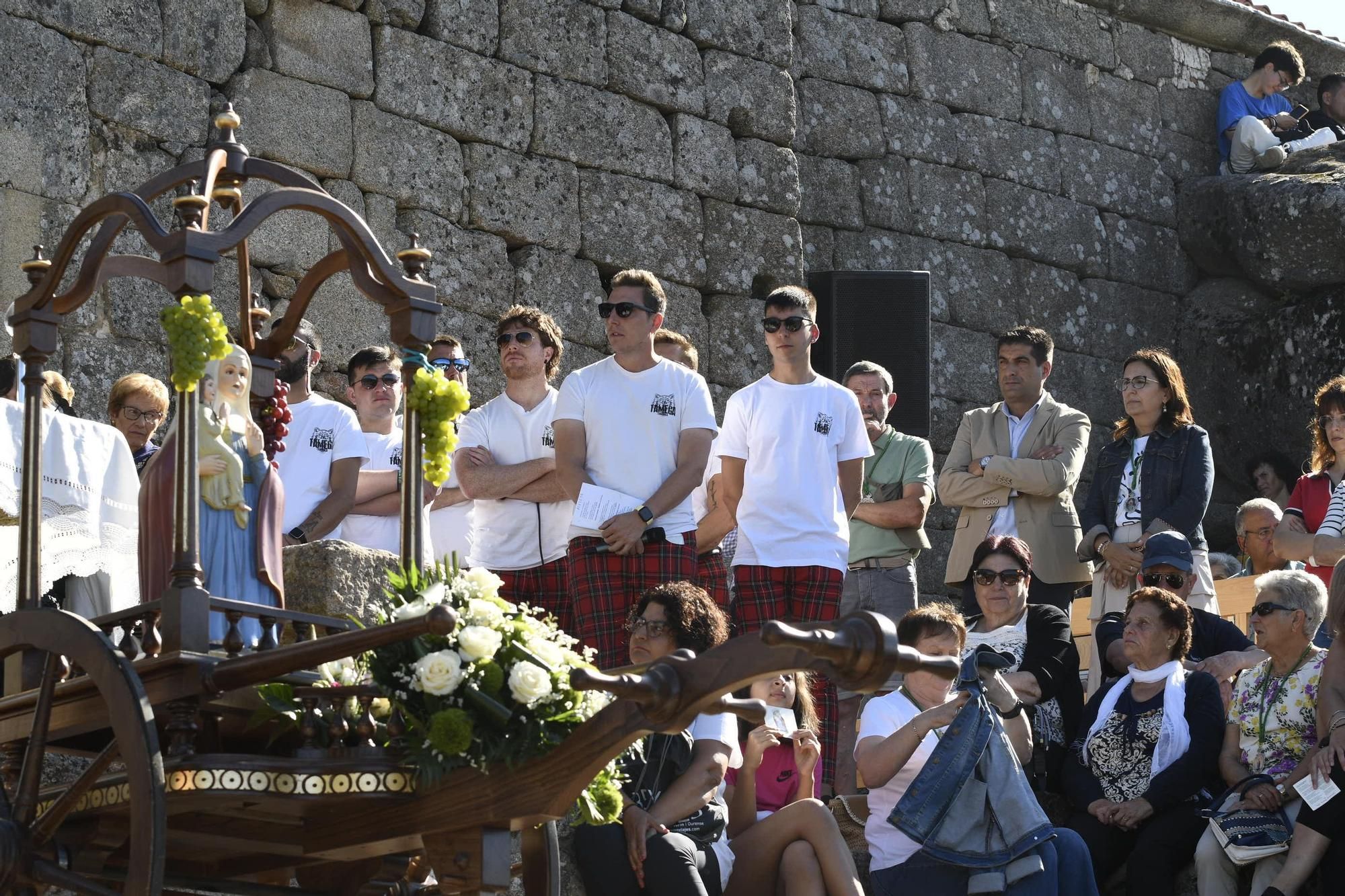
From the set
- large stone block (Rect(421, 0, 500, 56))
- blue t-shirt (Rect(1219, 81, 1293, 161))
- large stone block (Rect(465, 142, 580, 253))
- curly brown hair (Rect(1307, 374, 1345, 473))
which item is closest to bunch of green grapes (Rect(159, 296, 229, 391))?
large stone block (Rect(465, 142, 580, 253))

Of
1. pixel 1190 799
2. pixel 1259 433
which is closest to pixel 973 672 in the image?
pixel 1190 799

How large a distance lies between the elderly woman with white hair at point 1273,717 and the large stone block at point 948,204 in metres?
5.93

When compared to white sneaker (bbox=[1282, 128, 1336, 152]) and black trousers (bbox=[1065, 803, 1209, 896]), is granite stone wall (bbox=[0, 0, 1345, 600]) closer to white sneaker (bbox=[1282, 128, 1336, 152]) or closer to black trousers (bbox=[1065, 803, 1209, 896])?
white sneaker (bbox=[1282, 128, 1336, 152])

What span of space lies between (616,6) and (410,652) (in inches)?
253

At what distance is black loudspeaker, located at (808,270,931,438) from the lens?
36.9ft

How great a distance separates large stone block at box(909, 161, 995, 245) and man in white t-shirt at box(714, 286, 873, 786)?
A: 488 centimetres

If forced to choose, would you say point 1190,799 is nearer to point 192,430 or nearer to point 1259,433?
point 192,430

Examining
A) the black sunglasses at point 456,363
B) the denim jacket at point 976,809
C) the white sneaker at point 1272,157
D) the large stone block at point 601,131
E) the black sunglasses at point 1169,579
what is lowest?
the denim jacket at point 976,809

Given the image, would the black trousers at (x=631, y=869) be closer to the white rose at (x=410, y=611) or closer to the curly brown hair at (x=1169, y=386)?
the white rose at (x=410, y=611)

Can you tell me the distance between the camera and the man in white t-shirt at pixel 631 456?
7027 millimetres

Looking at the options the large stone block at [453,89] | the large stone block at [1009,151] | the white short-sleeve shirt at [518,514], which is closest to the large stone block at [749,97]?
the large stone block at [453,89]

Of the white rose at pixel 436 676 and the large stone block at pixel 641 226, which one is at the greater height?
the large stone block at pixel 641 226

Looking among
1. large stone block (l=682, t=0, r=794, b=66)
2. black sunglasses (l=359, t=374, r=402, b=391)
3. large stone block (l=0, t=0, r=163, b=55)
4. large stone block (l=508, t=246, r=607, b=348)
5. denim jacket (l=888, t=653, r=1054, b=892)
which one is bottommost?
denim jacket (l=888, t=653, r=1054, b=892)

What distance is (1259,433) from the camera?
517 inches
